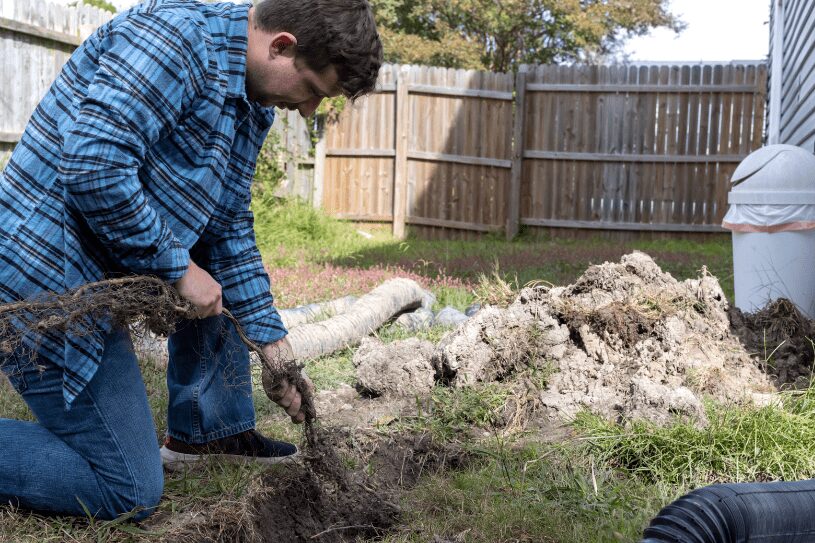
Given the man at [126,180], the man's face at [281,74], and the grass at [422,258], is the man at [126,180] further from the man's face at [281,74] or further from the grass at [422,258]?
the grass at [422,258]

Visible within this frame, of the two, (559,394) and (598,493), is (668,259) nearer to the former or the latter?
(559,394)

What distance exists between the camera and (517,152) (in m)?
12.9

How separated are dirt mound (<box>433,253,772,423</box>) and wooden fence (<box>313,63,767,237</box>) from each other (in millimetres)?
8667

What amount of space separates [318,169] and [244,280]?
10.7 m

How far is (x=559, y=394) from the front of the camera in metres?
3.82

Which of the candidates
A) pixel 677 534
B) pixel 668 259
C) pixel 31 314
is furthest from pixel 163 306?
pixel 668 259

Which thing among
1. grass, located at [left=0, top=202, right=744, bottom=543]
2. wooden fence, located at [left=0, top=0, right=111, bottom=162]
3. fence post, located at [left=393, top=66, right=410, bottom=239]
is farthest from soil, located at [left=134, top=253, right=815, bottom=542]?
fence post, located at [left=393, top=66, right=410, bottom=239]

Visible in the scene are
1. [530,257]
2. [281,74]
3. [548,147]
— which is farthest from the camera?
[548,147]

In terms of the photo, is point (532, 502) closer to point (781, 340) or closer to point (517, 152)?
point (781, 340)

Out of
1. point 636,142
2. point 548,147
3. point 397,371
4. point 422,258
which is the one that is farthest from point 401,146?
point 397,371

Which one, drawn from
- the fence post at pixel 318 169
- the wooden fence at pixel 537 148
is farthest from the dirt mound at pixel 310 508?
the fence post at pixel 318 169

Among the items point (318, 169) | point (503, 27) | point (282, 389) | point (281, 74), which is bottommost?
point (282, 389)

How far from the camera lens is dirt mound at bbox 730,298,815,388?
159 inches

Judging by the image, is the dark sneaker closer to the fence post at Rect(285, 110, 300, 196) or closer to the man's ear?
the man's ear
